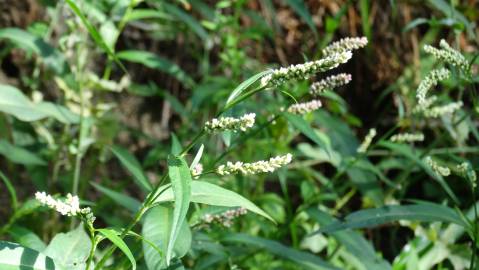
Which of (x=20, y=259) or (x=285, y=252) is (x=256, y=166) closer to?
(x=20, y=259)

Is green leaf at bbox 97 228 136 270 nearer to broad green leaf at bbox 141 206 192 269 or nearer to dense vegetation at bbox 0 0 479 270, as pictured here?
dense vegetation at bbox 0 0 479 270

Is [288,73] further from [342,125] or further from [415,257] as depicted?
[342,125]

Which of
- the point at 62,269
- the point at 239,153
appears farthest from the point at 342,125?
the point at 62,269

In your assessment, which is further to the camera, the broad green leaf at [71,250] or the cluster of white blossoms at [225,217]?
the cluster of white blossoms at [225,217]

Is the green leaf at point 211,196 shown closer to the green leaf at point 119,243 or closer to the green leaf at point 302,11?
the green leaf at point 119,243

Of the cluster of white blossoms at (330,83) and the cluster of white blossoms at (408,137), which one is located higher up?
the cluster of white blossoms at (330,83)

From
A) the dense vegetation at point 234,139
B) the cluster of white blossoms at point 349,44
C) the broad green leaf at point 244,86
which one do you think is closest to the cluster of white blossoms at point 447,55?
the dense vegetation at point 234,139
